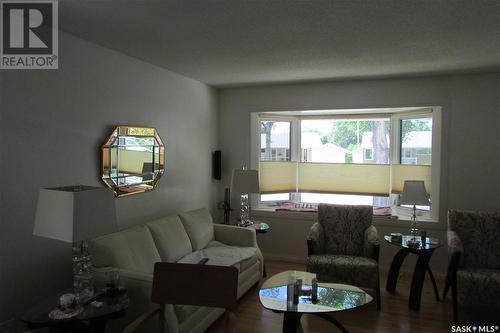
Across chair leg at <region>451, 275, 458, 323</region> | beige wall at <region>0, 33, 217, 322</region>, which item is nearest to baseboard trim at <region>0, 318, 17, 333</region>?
beige wall at <region>0, 33, 217, 322</region>

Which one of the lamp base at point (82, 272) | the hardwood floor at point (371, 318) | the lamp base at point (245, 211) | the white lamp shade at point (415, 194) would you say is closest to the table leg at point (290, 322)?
the hardwood floor at point (371, 318)

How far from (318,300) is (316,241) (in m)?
1.38

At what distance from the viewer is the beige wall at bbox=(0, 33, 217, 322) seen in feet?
8.08

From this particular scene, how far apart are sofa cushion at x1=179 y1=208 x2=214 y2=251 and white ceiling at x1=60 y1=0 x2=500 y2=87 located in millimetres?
1752

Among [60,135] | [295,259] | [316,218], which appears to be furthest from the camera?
[295,259]

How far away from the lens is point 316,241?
159 inches

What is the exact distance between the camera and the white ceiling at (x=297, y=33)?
231 centimetres

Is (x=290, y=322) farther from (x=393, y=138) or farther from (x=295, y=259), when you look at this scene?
(x=393, y=138)

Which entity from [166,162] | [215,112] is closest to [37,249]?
[166,162]

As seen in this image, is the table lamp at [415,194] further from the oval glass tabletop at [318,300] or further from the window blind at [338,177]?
the oval glass tabletop at [318,300]

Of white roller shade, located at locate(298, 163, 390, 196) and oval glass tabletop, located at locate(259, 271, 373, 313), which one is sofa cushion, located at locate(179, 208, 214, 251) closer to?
oval glass tabletop, located at locate(259, 271, 373, 313)

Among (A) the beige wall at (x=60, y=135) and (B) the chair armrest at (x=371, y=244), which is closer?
(A) the beige wall at (x=60, y=135)
